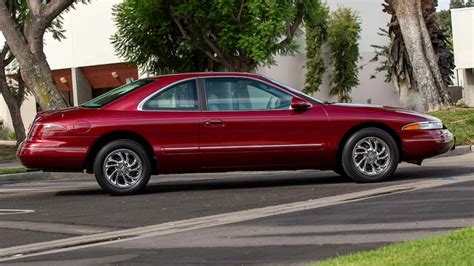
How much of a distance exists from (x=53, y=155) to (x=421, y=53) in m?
12.3

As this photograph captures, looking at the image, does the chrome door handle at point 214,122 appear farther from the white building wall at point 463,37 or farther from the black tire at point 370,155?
the white building wall at point 463,37

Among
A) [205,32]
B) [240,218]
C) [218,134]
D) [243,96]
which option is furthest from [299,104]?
[205,32]

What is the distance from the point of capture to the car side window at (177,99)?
12112mm

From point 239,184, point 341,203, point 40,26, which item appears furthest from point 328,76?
point 341,203

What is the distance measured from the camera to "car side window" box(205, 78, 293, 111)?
12125 millimetres

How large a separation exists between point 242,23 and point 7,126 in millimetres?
22537

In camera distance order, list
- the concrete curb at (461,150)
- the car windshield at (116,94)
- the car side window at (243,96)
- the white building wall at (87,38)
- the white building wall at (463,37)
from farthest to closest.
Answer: the white building wall at (87,38) → the white building wall at (463,37) → the concrete curb at (461,150) → the car windshield at (116,94) → the car side window at (243,96)

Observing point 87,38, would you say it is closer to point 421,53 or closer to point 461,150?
point 421,53

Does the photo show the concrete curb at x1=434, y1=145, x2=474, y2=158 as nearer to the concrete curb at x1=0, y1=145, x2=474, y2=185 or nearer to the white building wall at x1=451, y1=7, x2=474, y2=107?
the concrete curb at x1=0, y1=145, x2=474, y2=185

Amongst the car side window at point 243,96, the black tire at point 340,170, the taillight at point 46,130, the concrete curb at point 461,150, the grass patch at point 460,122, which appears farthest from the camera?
the grass patch at point 460,122

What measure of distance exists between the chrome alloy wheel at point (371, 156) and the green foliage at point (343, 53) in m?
24.8

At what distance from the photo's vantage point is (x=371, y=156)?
12.2 m

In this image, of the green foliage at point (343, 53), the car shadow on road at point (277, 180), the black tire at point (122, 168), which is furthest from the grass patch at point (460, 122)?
the green foliage at point (343, 53)

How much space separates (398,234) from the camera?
26.3 ft
